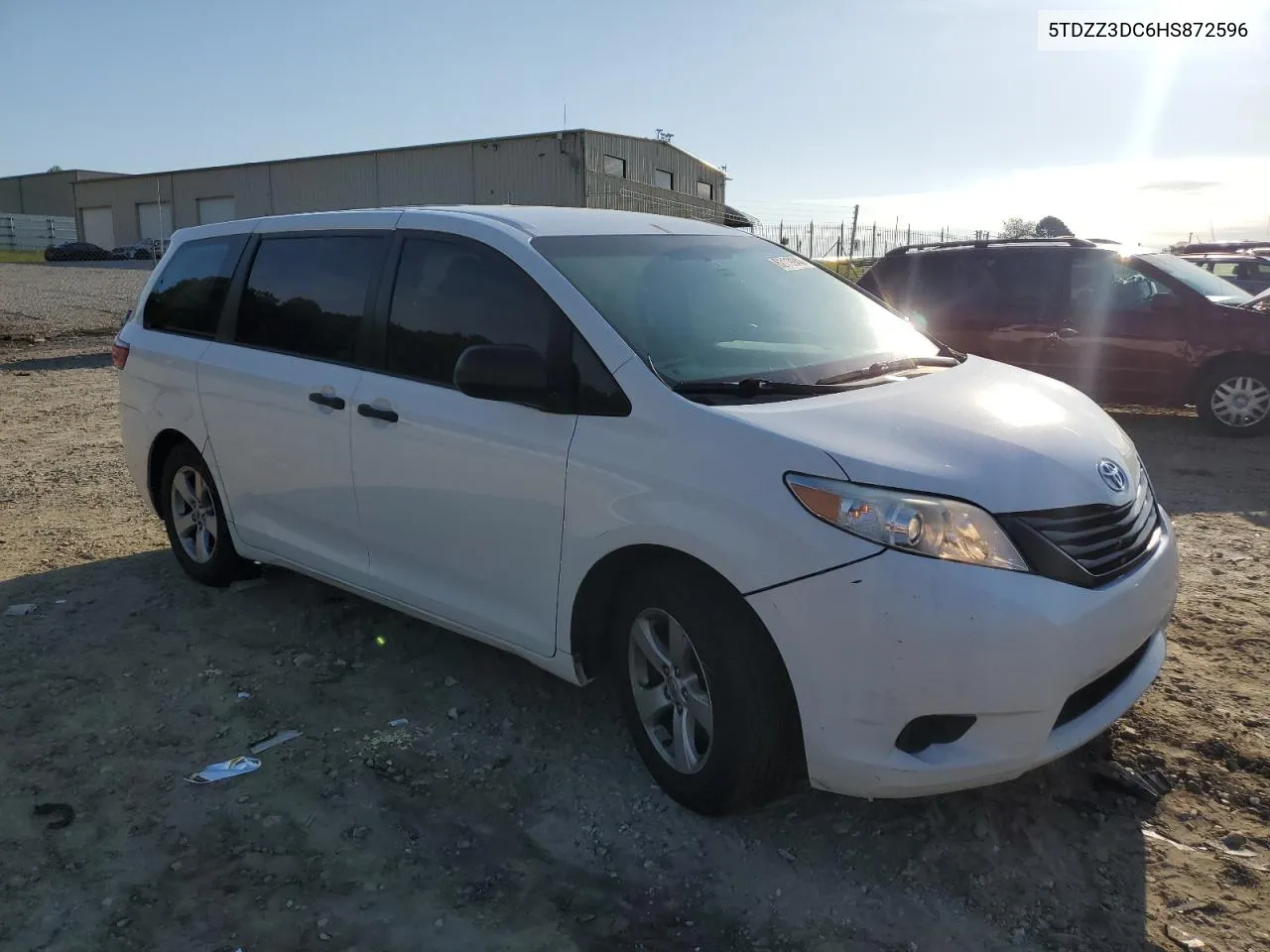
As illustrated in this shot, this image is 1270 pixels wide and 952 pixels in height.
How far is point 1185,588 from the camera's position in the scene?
499 centimetres

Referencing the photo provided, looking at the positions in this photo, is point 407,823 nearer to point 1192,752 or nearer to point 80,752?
point 80,752

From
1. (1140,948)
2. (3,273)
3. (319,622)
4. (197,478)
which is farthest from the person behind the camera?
(3,273)

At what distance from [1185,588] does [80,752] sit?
4.89 m

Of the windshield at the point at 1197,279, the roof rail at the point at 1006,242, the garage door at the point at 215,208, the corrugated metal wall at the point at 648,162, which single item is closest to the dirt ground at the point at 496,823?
the windshield at the point at 1197,279

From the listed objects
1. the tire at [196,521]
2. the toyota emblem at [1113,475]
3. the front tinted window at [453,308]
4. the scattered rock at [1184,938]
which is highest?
the front tinted window at [453,308]

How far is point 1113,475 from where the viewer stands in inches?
120

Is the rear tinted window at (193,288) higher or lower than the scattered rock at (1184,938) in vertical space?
higher

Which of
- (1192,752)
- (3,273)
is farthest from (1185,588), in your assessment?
(3,273)

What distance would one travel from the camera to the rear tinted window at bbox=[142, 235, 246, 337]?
496cm

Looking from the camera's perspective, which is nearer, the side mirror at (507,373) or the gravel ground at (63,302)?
the side mirror at (507,373)

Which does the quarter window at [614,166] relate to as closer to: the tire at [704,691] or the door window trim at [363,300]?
the door window trim at [363,300]

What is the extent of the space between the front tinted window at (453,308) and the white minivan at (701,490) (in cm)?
1

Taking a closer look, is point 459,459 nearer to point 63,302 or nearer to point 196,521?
point 196,521

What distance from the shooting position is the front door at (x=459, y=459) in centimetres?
336
